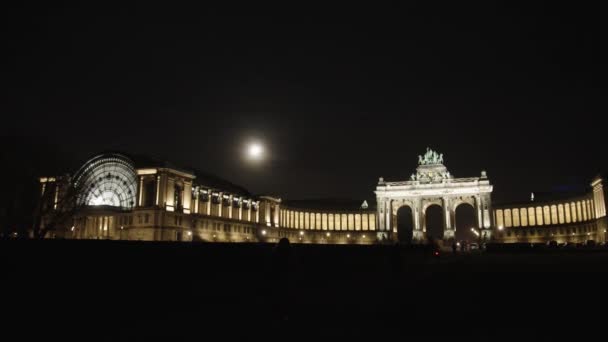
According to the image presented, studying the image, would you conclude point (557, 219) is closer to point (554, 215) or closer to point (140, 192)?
point (554, 215)

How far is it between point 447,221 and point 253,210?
169 feet

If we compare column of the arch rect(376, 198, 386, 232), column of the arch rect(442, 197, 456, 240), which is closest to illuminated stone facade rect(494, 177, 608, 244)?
column of the arch rect(442, 197, 456, 240)

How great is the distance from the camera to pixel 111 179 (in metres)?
84.2

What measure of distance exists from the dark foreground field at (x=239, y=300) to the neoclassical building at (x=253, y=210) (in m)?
34.9

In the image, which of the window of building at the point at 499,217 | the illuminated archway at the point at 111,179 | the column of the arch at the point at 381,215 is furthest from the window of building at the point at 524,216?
the illuminated archway at the point at 111,179

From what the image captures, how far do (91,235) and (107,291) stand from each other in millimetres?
73208

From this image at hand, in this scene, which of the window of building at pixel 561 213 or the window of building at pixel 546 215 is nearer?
the window of building at pixel 561 213

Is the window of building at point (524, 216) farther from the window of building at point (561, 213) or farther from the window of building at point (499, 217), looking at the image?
the window of building at point (561, 213)

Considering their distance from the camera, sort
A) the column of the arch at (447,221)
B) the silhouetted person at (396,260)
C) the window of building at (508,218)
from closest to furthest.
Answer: the silhouetted person at (396,260) < the column of the arch at (447,221) < the window of building at (508,218)

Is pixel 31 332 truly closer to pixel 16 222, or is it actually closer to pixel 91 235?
pixel 16 222

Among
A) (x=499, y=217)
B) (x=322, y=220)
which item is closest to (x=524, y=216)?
(x=499, y=217)

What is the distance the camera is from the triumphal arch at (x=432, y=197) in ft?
396

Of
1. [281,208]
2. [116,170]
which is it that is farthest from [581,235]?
[116,170]

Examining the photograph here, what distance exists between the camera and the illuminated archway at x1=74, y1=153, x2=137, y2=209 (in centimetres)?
8144
